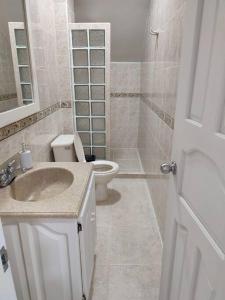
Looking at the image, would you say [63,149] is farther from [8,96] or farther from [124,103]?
[124,103]

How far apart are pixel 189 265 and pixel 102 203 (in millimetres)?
1608

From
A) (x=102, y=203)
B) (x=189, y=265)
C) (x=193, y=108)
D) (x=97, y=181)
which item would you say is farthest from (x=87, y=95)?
(x=189, y=265)

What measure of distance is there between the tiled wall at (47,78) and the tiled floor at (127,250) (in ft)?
2.92

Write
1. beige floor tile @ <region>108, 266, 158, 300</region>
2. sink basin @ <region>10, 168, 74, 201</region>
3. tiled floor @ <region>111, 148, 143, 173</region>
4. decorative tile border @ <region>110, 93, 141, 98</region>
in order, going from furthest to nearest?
decorative tile border @ <region>110, 93, 141, 98</region> → tiled floor @ <region>111, 148, 143, 173</region> → beige floor tile @ <region>108, 266, 158, 300</region> → sink basin @ <region>10, 168, 74, 201</region>

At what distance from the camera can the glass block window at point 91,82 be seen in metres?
2.63

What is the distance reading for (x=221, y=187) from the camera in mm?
598

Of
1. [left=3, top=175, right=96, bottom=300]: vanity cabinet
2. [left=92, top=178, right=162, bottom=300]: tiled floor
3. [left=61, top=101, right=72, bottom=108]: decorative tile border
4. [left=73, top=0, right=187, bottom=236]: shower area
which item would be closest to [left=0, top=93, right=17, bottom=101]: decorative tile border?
[left=3, top=175, right=96, bottom=300]: vanity cabinet

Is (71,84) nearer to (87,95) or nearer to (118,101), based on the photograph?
(87,95)

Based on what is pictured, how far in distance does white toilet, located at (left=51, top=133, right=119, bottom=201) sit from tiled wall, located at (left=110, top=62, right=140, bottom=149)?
1.40 meters

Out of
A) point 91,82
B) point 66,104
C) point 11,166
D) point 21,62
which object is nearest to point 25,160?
point 11,166

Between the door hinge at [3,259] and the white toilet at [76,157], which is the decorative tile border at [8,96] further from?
the door hinge at [3,259]

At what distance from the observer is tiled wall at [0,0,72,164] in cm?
153

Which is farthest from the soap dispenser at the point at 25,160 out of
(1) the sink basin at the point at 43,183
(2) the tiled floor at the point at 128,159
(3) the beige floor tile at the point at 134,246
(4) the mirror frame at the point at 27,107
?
(2) the tiled floor at the point at 128,159

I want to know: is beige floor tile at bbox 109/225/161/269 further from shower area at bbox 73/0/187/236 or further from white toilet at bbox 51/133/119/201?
white toilet at bbox 51/133/119/201
